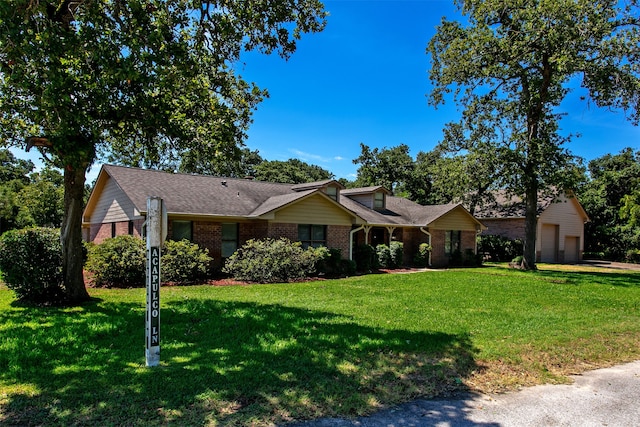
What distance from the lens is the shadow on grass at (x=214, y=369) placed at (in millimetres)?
3926

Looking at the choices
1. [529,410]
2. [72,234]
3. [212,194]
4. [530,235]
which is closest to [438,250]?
[530,235]

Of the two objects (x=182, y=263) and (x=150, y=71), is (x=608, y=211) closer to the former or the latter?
(x=182, y=263)

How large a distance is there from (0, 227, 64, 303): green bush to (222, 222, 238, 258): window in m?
8.00

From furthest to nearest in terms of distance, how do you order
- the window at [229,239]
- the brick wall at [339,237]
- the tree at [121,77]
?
the brick wall at [339,237], the window at [229,239], the tree at [121,77]

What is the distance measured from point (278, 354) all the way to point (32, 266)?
269 inches

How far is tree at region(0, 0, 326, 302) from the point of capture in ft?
21.6

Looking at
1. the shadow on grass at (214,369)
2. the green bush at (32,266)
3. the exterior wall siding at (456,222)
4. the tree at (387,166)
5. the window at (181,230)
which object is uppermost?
the tree at (387,166)

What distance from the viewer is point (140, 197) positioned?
16.2 m

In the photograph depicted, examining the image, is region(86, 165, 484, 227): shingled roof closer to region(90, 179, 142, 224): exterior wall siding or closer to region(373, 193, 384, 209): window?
region(90, 179, 142, 224): exterior wall siding

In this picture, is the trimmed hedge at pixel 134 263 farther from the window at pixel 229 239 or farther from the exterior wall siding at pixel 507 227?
the exterior wall siding at pixel 507 227

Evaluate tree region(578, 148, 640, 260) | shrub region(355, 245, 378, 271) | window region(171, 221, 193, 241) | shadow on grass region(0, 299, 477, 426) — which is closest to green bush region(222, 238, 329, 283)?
window region(171, 221, 193, 241)

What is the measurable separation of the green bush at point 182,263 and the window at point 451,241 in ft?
48.4

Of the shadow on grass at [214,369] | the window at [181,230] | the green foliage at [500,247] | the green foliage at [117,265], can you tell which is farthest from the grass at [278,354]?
the green foliage at [500,247]

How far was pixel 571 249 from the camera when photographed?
107 feet
